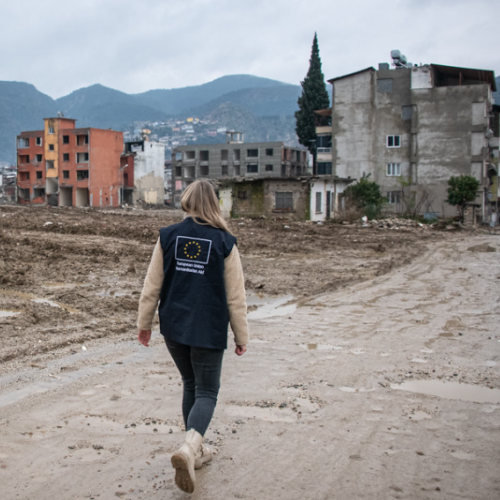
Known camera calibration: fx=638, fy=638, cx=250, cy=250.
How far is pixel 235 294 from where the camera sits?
13.2ft

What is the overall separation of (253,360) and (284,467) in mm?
2928

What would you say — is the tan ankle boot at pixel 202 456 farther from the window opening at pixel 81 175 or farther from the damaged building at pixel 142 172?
the damaged building at pixel 142 172

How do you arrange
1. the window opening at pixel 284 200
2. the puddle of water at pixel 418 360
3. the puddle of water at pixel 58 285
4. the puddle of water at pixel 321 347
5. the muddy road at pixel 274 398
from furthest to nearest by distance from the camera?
the window opening at pixel 284 200, the puddle of water at pixel 58 285, the puddle of water at pixel 321 347, the puddle of water at pixel 418 360, the muddy road at pixel 274 398

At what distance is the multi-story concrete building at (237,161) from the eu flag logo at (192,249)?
8604 cm

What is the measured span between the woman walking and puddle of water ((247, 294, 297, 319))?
19.0 ft

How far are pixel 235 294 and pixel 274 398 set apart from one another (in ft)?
6.01

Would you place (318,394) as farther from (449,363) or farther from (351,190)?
(351,190)

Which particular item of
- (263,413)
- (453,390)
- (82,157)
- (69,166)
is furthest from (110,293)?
(69,166)

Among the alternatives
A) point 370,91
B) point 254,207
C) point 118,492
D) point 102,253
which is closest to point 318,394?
point 118,492

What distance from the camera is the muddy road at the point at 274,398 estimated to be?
3.86m

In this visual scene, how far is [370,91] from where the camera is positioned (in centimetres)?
5441

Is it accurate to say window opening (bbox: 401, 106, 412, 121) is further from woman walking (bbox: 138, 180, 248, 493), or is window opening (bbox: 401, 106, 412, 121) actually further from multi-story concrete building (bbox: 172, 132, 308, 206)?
woman walking (bbox: 138, 180, 248, 493)

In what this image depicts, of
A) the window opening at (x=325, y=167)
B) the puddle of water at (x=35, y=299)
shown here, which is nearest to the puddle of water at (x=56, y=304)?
the puddle of water at (x=35, y=299)

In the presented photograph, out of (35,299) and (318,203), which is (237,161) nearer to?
(318,203)
